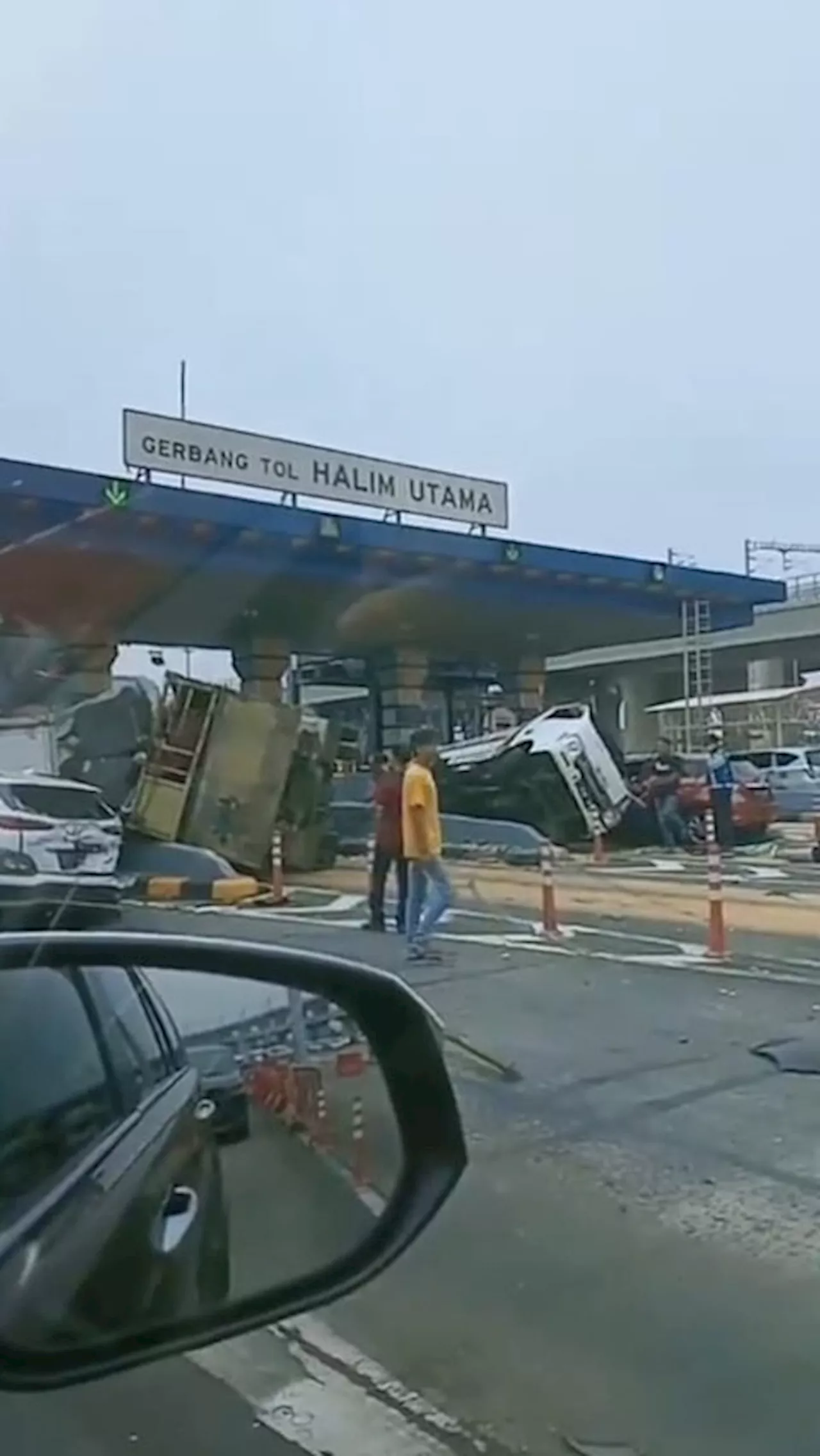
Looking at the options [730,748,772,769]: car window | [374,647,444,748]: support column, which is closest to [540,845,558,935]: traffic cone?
[730,748,772,769]: car window

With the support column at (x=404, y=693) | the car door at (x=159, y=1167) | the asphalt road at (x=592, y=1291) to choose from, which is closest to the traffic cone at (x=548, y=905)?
the asphalt road at (x=592, y=1291)

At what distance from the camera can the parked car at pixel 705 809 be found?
2359cm

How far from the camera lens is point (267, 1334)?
4.02 metres

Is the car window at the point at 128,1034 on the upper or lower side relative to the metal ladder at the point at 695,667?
lower

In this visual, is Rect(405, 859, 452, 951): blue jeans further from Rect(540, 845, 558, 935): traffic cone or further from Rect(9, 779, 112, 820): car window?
Rect(9, 779, 112, 820): car window

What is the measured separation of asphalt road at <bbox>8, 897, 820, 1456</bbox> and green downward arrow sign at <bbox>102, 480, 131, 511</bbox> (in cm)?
1824

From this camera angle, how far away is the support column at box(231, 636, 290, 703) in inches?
1271

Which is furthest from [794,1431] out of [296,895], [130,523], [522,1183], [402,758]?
[130,523]

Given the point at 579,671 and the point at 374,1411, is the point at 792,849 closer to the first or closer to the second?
the point at 374,1411

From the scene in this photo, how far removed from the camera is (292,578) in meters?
29.0

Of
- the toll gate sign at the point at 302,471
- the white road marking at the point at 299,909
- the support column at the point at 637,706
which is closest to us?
the white road marking at the point at 299,909

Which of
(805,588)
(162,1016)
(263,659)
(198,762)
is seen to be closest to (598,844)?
(198,762)

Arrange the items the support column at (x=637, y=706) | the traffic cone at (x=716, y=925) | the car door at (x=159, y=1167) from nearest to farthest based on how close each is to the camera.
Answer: the car door at (x=159, y=1167) < the traffic cone at (x=716, y=925) < the support column at (x=637, y=706)

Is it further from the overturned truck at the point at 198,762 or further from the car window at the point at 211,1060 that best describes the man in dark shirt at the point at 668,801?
the car window at the point at 211,1060
